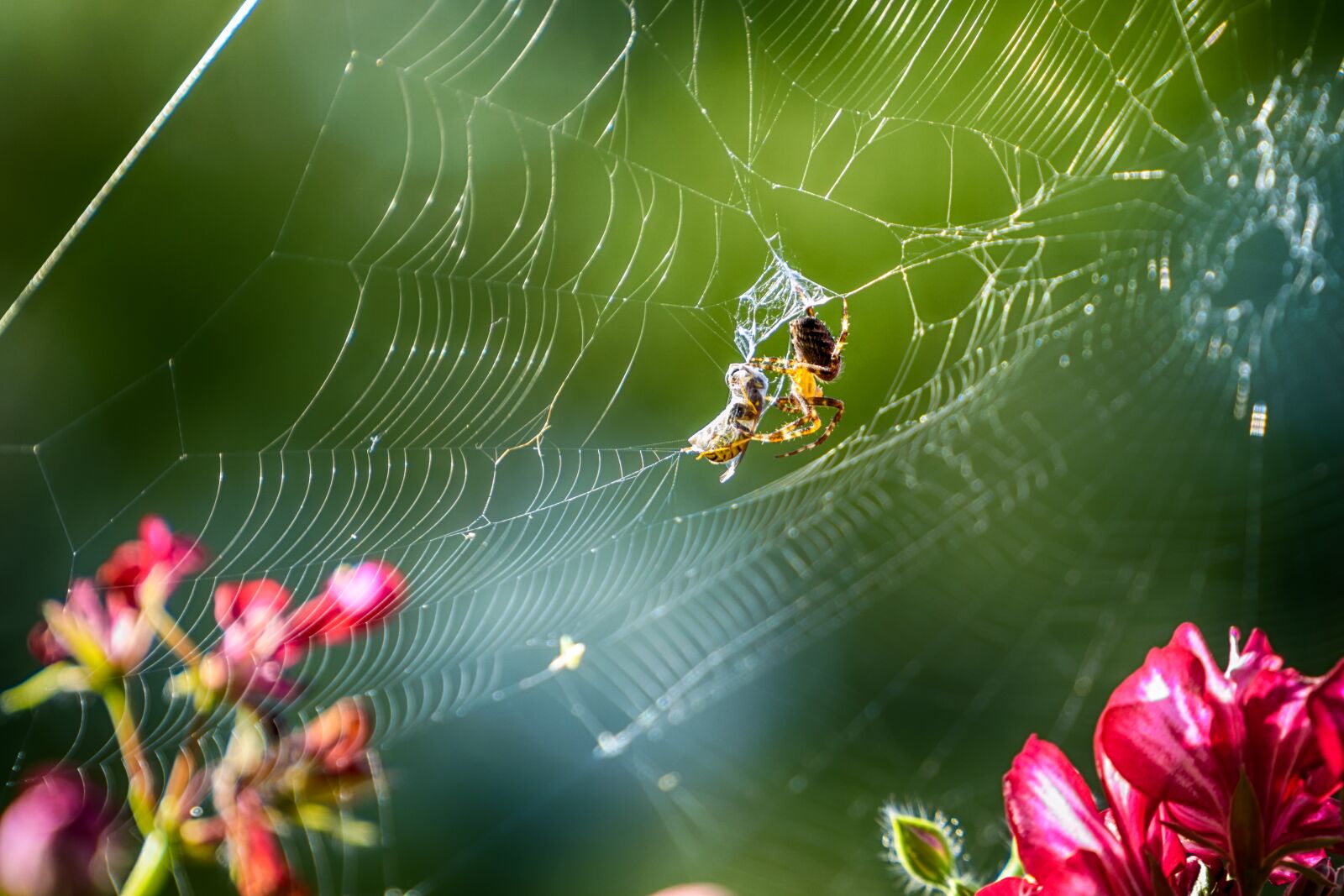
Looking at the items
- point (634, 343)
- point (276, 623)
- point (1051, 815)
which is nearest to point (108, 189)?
point (276, 623)

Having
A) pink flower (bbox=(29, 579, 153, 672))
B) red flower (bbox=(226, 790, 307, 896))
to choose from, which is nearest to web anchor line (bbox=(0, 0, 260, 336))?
pink flower (bbox=(29, 579, 153, 672))

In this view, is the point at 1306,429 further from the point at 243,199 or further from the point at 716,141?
the point at 243,199

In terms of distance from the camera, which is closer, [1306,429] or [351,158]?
[351,158]

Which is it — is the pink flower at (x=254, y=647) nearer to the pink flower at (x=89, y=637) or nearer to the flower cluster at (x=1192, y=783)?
the pink flower at (x=89, y=637)

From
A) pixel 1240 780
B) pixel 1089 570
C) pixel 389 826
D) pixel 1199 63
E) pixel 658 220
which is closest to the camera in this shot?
pixel 1240 780

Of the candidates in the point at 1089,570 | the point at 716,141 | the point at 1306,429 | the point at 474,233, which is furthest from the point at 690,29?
the point at 1306,429

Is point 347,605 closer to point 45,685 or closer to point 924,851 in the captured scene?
point 45,685

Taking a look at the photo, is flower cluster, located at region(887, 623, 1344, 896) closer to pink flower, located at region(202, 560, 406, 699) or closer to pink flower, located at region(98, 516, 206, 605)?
pink flower, located at region(202, 560, 406, 699)
